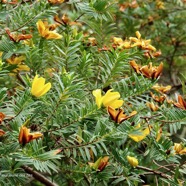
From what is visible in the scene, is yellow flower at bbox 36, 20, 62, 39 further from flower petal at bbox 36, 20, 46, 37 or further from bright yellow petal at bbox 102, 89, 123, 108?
bright yellow petal at bbox 102, 89, 123, 108

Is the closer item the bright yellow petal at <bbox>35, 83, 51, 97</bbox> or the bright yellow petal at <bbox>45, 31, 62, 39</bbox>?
the bright yellow petal at <bbox>35, 83, 51, 97</bbox>

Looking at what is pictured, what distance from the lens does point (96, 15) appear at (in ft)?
3.65

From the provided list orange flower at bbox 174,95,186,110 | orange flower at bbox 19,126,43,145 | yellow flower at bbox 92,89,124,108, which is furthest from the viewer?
orange flower at bbox 174,95,186,110

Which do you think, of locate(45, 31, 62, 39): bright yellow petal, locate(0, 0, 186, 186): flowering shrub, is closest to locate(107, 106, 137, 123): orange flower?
locate(0, 0, 186, 186): flowering shrub

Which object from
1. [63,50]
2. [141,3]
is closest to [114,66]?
[63,50]

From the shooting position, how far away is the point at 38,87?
78 cm

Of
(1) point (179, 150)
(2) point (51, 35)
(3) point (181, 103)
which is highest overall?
(2) point (51, 35)

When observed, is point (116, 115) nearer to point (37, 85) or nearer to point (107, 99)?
point (107, 99)

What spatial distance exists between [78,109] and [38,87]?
0.13 meters

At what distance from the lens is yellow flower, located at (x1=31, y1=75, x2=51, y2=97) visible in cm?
77

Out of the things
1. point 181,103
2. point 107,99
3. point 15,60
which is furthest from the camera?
point 15,60

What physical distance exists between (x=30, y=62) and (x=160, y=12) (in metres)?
1.54

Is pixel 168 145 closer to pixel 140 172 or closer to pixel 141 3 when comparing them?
pixel 140 172

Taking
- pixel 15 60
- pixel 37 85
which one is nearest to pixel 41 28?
pixel 15 60
